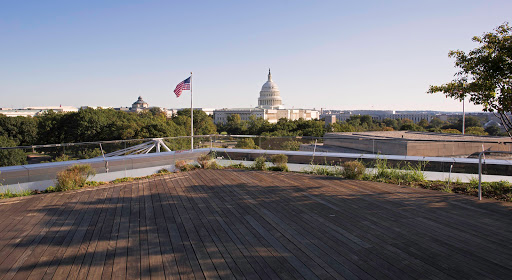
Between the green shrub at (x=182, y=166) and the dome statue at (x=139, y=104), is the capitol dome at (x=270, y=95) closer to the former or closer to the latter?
the dome statue at (x=139, y=104)

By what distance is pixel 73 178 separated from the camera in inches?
261

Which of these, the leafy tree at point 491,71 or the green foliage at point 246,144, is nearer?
the leafy tree at point 491,71

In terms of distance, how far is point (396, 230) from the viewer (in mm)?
4309

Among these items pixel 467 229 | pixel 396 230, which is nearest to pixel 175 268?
pixel 396 230

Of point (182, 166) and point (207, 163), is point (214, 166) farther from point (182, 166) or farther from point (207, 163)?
point (182, 166)

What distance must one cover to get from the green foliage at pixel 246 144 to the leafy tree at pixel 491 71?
671cm

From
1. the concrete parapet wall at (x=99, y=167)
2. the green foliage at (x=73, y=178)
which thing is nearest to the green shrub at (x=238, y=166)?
the concrete parapet wall at (x=99, y=167)

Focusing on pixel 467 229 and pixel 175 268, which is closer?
pixel 175 268

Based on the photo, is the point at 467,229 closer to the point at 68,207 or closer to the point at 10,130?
the point at 68,207

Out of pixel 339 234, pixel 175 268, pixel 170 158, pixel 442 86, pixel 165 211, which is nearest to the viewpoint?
pixel 175 268

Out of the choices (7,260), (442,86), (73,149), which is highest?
(442,86)

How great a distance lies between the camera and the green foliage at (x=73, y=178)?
21.4 ft

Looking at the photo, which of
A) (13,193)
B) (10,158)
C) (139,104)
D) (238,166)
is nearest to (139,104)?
(139,104)

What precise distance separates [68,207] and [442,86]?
790cm
